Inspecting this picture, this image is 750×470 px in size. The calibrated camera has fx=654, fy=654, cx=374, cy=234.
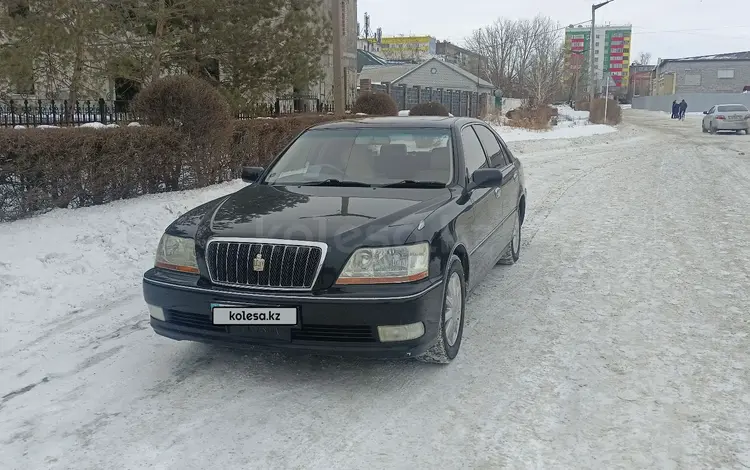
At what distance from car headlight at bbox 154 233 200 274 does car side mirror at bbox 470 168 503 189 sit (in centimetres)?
215

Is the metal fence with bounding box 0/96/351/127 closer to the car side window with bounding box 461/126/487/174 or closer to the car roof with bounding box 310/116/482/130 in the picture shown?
the car roof with bounding box 310/116/482/130

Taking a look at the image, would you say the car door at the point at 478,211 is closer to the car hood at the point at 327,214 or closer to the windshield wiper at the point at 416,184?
the windshield wiper at the point at 416,184

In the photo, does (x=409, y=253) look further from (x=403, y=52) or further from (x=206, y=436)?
(x=403, y=52)

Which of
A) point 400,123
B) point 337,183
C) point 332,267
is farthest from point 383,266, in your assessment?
point 400,123

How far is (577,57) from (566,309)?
76.7 metres

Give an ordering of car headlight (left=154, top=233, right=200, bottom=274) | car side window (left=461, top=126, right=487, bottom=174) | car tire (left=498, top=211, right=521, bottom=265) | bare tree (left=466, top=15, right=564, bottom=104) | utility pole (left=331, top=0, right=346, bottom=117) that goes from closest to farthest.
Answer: car headlight (left=154, top=233, right=200, bottom=274)
car side window (left=461, top=126, right=487, bottom=174)
car tire (left=498, top=211, right=521, bottom=265)
utility pole (left=331, top=0, right=346, bottom=117)
bare tree (left=466, top=15, right=564, bottom=104)

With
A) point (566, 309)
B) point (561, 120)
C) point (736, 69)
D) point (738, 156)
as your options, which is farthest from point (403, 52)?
point (566, 309)

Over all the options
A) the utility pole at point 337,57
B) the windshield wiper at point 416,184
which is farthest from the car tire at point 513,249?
the utility pole at point 337,57

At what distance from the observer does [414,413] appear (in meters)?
3.60

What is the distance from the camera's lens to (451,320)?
4.28 metres

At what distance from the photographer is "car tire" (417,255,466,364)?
4.09 meters

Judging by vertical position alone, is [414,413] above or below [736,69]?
below

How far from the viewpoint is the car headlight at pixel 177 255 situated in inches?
158

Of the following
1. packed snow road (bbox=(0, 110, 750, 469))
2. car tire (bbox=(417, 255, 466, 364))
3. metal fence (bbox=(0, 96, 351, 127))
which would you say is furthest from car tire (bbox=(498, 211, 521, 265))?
metal fence (bbox=(0, 96, 351, 127))
